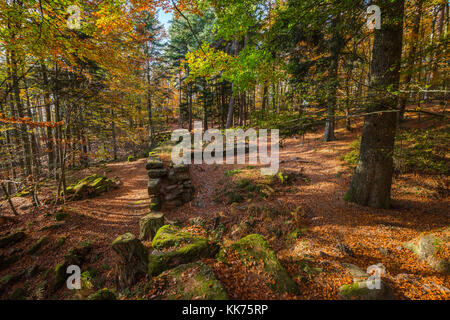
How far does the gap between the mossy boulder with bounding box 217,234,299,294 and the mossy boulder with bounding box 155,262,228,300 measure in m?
0.56

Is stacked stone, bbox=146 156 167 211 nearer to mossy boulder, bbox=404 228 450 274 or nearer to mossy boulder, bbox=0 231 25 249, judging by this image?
mossy boulder, bbox=0 231 25 249

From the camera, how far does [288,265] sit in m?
3.32

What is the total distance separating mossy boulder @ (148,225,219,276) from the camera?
3.32 meters

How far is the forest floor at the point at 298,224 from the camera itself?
9.53 ft

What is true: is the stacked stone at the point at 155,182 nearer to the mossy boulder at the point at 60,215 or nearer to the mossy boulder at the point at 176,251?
the mossy boulder at the point at 60,215

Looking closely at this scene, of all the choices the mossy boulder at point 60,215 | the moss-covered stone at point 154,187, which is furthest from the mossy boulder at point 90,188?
the moss-covered stone at point 154,187

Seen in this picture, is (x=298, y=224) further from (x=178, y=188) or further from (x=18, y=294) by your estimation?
(x=18, y=294)

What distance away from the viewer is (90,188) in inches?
363

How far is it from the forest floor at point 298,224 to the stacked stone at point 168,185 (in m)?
0.56

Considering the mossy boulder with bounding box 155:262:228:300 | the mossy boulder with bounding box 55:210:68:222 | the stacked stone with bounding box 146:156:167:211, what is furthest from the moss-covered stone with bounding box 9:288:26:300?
the mossy boulder with bounding box 155:262:228:300

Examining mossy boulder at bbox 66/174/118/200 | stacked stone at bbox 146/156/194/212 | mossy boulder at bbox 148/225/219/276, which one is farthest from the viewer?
mossy boulder at bbox 66/174/118/200

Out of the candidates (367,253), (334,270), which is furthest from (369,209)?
(334,270)

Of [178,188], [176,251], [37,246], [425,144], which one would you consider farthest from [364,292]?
[37,246]
